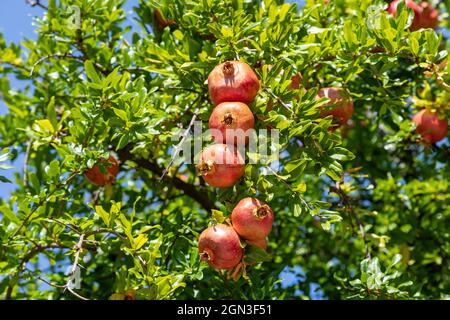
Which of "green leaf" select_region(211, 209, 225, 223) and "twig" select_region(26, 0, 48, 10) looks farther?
"twig" select_region(26, 0, 48, 10)

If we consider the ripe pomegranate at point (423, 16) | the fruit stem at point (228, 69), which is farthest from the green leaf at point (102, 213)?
the ripe pomegranate at point (423, 16)

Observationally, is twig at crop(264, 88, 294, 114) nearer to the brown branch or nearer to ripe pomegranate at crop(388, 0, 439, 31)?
the brown branch

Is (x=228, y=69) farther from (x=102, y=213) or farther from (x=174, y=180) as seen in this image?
(x=174, y=180)

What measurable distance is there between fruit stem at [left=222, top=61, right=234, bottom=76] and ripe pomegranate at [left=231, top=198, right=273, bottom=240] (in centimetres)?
41

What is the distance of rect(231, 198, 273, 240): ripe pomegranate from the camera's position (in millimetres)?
2217

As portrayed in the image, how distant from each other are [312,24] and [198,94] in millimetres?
533

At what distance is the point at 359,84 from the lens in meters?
3.10

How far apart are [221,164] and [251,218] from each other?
191 mm

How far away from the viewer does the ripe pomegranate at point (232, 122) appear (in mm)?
2227

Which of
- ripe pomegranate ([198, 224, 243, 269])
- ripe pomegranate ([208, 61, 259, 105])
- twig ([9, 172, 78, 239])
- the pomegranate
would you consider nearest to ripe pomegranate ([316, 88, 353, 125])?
the pomegranate

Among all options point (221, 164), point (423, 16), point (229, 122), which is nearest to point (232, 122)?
point (229, 122)

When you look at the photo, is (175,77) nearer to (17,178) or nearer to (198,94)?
(198,94)

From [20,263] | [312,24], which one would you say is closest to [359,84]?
[312,24]

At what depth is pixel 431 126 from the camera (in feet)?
10.3
